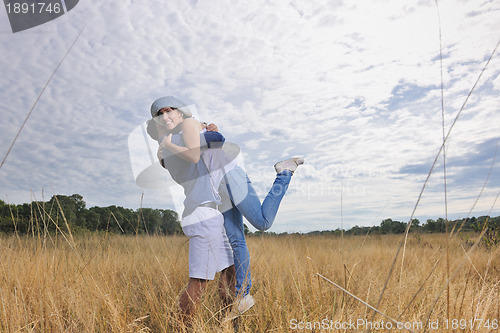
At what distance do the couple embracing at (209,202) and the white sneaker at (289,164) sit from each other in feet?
0.73

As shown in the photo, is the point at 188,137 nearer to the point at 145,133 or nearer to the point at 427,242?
the point at 145,133

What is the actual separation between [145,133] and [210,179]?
2.26 ft

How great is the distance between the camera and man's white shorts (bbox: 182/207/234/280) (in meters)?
2.15

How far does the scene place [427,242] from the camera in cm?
858

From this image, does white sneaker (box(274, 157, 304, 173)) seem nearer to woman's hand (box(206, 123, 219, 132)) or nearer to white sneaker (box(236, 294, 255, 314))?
woman's hand (box(206, 123, 219, 132))

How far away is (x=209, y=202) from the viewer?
2268 millimetres

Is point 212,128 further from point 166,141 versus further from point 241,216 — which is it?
point 241,216

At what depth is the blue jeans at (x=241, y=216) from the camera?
2.36 meters

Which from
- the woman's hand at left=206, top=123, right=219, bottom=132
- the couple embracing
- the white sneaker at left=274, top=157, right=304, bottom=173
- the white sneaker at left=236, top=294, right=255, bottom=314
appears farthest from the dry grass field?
the woman's hand at left=206, top=123, right=219, bottom=132

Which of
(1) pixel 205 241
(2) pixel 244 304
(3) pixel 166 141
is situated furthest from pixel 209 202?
(2) pixel 244 304

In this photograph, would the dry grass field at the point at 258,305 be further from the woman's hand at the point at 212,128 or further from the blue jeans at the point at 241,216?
the woman's hand at the point at 212,128

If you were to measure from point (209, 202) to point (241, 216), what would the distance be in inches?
13.0

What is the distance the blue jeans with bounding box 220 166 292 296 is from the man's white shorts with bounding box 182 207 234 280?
133 millimetres

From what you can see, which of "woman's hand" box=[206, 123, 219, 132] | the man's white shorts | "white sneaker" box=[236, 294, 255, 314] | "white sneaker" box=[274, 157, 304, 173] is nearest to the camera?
the man's white shorts
